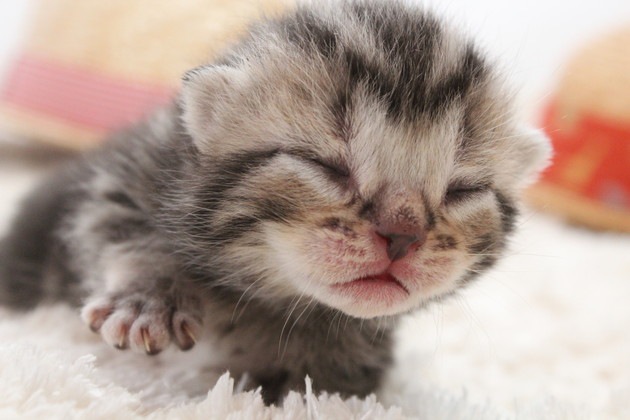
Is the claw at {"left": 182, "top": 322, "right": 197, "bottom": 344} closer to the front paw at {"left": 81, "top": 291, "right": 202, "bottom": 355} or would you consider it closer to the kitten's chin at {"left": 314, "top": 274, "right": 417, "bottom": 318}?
the front paw at {"left": 81, "top": 291, "right": 202, "bottom": 355}

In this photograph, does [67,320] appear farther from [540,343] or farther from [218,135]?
[540,343]

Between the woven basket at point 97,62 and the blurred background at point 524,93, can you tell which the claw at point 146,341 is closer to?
the blurred background at point 524,93

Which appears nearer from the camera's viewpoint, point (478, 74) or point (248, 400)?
point (248, 400)

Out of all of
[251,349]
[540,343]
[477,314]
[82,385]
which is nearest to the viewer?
[82,385]

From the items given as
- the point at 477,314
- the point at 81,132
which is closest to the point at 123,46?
the point at 81,132

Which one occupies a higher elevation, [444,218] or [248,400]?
[444,218]

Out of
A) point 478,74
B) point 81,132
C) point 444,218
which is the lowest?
point 81,132

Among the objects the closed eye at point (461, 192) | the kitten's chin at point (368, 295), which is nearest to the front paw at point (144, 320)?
the kitten's chin at point (368, 295)

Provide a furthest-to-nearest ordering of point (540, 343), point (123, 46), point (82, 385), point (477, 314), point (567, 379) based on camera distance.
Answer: point (123, 46)
point (477, 314)
point (540, 343)
point (567, 379)
point (82, 385)

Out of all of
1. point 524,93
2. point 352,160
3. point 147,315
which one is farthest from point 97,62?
point 352,160
